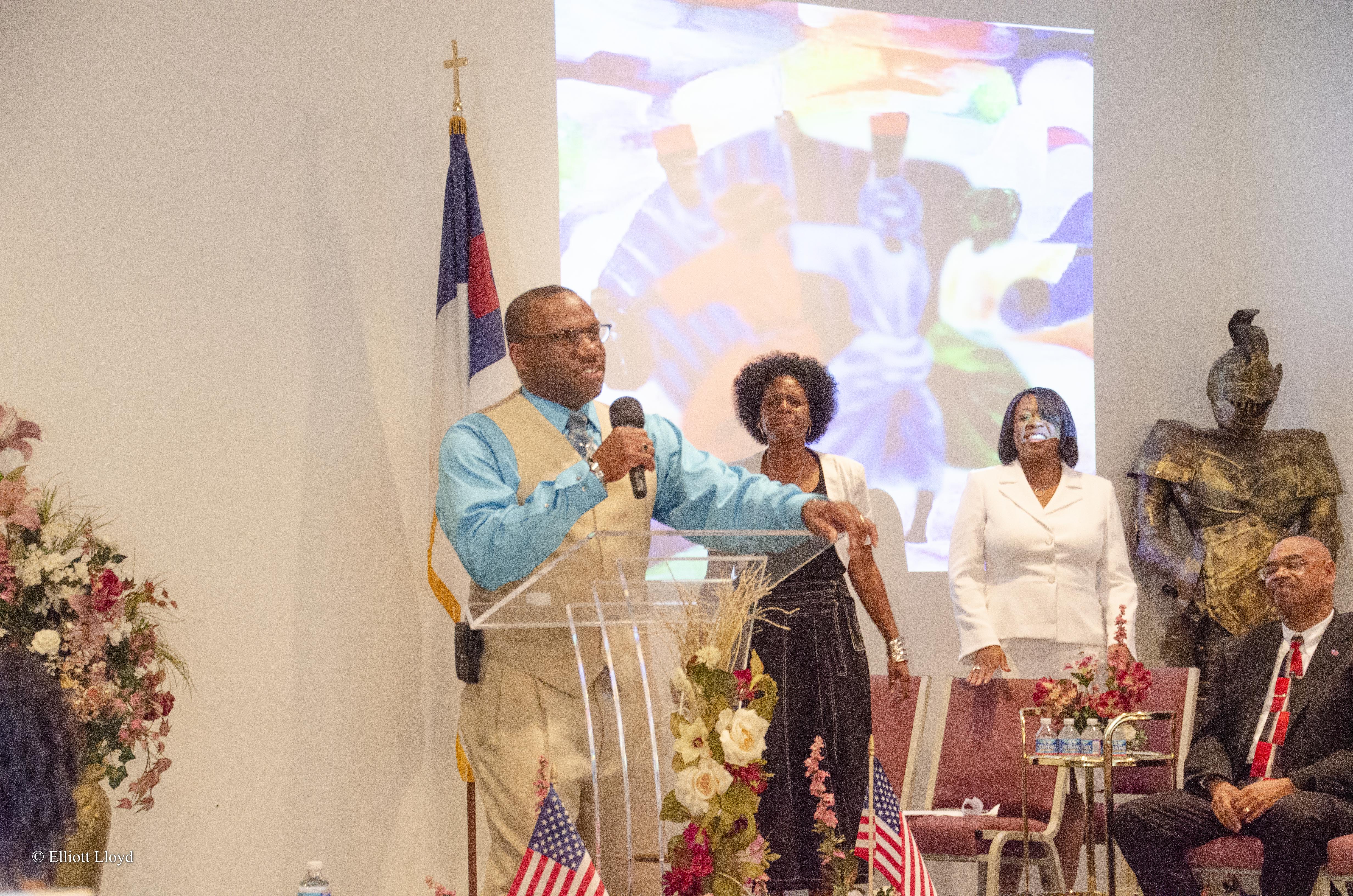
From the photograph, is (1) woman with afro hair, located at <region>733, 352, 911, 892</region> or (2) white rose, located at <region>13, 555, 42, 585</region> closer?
(2) white rose, located at <region>13, 555, 42, 585</region>

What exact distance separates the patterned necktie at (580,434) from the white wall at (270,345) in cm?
194

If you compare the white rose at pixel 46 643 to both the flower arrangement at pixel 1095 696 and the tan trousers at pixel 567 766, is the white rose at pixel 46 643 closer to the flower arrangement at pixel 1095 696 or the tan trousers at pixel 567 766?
the tan trousers at pixel 567 766

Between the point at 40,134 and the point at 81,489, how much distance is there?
1100 mm

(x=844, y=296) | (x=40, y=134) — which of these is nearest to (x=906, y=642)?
(x=844, y=296)

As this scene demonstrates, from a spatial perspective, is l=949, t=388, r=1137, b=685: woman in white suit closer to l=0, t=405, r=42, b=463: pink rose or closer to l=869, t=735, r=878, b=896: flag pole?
l=869, t=735, r=878, b=896: flag pole

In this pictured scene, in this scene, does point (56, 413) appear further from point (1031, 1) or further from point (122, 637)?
point (1031, 1)

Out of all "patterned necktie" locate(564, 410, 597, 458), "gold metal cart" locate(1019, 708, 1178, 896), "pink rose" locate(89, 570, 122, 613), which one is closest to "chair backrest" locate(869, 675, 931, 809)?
"gold metal cart" locate(1019, 708, 1178, 896)

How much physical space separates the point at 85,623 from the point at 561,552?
147cm

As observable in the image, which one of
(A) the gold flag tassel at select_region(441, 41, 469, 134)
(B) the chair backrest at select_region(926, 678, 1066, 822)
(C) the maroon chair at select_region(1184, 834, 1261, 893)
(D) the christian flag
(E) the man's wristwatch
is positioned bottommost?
(C) the maroon chair at select_region(1184, 834, 1261, 893)

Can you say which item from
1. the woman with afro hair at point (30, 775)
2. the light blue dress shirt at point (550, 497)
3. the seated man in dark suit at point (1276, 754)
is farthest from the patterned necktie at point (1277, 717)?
the woman with afro hair at point (30, 775)

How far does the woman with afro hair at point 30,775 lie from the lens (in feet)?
3.83

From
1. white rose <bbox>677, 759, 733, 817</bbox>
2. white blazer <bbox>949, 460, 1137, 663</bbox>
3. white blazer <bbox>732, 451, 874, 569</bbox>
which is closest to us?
white rose <bbox>677, 759, 733, 817</bbox>

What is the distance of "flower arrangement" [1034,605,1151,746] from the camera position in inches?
166

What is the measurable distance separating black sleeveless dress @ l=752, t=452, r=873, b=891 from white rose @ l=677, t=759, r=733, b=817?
6.40 ft
